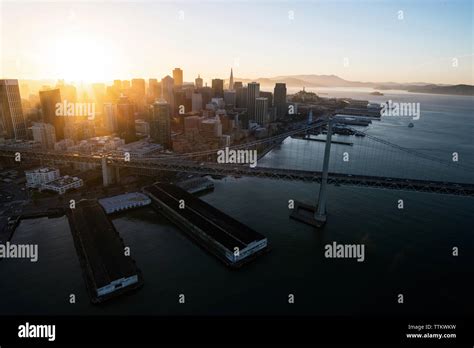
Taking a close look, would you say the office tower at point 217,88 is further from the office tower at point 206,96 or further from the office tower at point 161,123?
the office tower at point 161,123

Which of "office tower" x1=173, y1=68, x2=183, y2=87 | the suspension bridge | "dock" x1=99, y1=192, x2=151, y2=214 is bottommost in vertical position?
"dock" x1=99, y1=192, x2=151, y2=214

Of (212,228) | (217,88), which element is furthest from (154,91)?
(212,228)

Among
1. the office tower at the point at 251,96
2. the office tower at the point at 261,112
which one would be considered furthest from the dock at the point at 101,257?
the office tower at the point at 251,96

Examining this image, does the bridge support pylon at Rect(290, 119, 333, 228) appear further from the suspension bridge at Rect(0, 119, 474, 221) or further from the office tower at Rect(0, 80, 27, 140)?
the office tower at Rect(0, 80, 27, 140)

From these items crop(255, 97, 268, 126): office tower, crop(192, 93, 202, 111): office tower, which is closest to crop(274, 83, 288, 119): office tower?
crop(255, 97, 268, 126): office tower

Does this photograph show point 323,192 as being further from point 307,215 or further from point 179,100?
point 179,100
